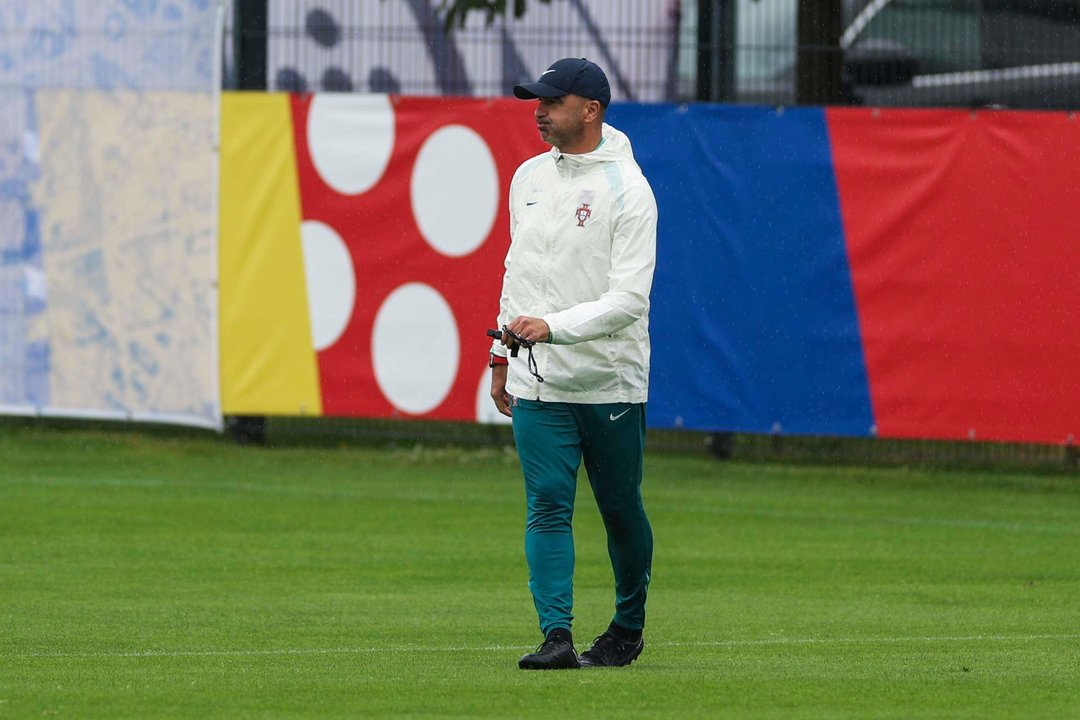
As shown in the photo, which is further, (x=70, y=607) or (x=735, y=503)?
(x=735, y=503)

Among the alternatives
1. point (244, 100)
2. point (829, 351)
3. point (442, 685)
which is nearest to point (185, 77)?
point (244, 100)

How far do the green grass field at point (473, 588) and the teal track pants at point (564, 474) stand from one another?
0.33 m

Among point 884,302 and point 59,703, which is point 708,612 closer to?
point 59,703

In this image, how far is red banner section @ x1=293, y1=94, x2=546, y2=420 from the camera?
15.5 metres

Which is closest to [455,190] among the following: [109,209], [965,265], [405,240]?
[405,240]

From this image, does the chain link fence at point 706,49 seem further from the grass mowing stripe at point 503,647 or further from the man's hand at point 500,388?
the man's hand at point 500,388

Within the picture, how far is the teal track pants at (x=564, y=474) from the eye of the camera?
7.20 meters

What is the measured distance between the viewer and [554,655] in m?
7.18

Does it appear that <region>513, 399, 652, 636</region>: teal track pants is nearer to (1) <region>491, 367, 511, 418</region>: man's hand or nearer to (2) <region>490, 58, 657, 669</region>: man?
(2) <region>490, 58, 657, 669</region>: man

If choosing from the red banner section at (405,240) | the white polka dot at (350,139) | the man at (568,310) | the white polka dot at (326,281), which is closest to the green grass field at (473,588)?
the man at (568,310)

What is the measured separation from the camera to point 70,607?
364 inches

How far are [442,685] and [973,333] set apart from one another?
851 centimetres

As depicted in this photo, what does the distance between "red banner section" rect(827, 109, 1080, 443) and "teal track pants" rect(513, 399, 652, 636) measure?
304 inches

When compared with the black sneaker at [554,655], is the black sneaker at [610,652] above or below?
below
